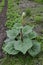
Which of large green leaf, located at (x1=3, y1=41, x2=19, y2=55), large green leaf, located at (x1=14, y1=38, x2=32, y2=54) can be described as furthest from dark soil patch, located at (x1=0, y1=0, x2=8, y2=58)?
large green leaf, located at (x1=14, y1=38, x2=32, y2=54)

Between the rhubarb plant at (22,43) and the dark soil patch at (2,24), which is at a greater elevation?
the rhubarb plant at (22,43)

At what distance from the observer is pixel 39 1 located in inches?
234

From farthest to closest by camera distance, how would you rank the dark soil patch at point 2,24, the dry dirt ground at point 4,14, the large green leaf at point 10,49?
the dry dirt ground at point 4,14, the dark soil patch at point 2,24, the large green leaf at point 10,49

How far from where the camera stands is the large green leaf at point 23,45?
343 cm

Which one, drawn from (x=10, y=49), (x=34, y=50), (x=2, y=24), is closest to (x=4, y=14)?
(x=2, y=24)

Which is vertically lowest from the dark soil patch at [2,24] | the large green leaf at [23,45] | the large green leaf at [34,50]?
the dark soil patch at [2,24]

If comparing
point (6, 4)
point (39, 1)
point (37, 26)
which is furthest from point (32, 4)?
point (37, 26)

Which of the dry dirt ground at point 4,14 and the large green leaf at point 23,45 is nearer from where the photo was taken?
the large green leaf at point 23,45

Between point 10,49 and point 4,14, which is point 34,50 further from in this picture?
point 4,14

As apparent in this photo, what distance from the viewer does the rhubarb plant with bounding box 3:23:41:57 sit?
11.4ft

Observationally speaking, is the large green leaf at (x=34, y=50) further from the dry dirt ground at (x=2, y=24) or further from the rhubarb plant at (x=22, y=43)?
the dry dirt ground at (x=2, y=24)

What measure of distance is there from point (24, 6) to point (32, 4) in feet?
0.87

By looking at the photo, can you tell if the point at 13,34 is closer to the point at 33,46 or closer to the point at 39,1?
the point at 33,46

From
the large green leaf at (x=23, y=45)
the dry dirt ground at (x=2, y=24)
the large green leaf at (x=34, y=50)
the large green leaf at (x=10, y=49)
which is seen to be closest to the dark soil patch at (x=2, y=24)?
the dry dirt ground at (x=2, y=24)
